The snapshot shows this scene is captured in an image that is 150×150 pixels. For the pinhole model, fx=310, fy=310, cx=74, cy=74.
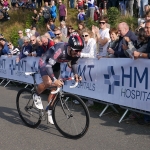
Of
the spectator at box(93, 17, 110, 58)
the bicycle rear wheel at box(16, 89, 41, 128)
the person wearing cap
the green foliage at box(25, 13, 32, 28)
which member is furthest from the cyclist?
the green foliage at box(25, 13, 32, 28)

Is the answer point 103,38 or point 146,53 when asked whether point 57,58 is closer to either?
point 146,53

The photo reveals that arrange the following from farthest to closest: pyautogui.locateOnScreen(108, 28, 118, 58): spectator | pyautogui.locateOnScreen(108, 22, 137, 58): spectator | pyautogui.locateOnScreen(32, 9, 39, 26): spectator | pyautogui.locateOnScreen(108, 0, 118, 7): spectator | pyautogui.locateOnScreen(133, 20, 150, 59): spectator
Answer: pyautogui.locateOnScreen(32, 9, 39, 26): spectator < pyautogui.locateOnScreen(108, 0, 118, 7): spectator < pyautogui.locateOnScreen(108, 28, 118, 58): spectator < pyautogui.locateOnScreen(108, 22, 137, 58): spectator < pyautogui.locateOnScreen(133, 20, 150, 59): spectator

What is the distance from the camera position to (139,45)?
6.17 meters

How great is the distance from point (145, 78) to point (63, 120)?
1.68 m

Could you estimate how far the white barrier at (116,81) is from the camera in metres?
5.74

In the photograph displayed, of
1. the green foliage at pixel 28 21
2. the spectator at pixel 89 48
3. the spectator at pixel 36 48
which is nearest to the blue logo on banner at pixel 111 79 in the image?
the spectator at pixel 89 48

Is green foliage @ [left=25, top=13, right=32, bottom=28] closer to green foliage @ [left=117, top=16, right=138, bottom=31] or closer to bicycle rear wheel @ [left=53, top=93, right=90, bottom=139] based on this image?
green foliage @ [left=117, top=16, right=138, bottom=31]

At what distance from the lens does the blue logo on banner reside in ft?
20.6

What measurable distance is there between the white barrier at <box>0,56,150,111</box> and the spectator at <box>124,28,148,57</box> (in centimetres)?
18

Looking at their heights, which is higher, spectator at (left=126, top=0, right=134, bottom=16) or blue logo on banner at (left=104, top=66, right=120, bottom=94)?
spectator at (left=126, top=0, right=134, bottom=16)

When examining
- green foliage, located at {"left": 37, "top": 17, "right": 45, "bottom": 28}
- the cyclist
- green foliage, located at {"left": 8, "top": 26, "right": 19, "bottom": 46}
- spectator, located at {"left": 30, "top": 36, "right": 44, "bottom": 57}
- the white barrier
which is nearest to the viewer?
the cyclist

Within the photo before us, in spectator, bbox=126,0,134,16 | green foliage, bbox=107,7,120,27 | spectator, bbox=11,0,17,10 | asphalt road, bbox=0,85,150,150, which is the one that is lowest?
asphalt road, bbox=0,85,150,150

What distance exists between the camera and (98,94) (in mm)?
6855

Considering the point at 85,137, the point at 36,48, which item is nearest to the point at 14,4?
the point at 36,48
